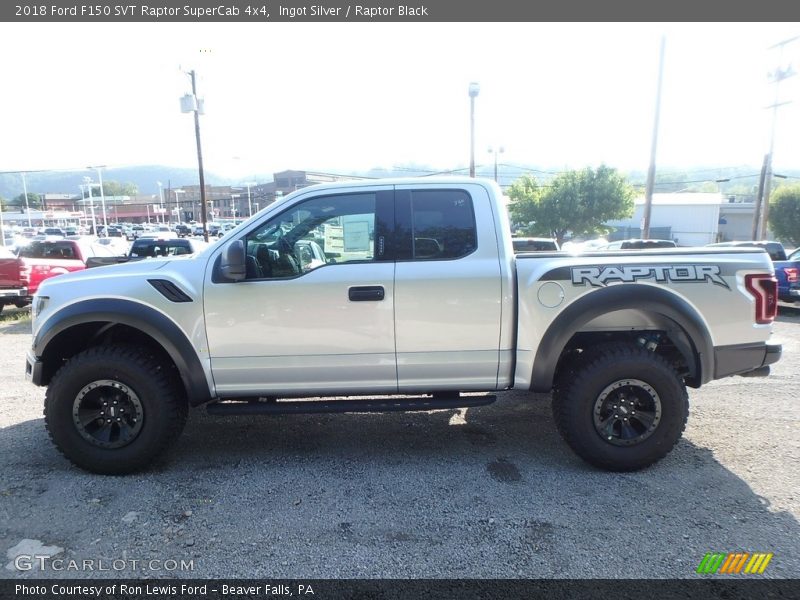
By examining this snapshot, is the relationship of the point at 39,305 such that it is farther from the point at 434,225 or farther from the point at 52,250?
the point at 52,250

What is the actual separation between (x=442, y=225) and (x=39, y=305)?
2.96 m

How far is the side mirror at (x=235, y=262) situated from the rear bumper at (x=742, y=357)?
3.28m

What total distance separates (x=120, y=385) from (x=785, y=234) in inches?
1889

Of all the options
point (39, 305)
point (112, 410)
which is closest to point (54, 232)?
point (39, 305)

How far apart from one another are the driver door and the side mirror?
0.11 metres

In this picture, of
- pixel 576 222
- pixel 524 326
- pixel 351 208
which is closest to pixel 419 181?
pixel 351 208

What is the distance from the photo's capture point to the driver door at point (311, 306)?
3445 millimetres

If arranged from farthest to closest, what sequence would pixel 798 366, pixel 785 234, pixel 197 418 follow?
pixel 785 234 < pixel 798 366 < pixel 197 418

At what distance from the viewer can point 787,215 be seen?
38625 millimetres

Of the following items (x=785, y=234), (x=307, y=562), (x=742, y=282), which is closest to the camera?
(x=307, y=562)

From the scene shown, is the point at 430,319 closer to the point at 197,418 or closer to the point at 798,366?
the point at 197,418

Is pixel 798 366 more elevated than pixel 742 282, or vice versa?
pixel 742 282

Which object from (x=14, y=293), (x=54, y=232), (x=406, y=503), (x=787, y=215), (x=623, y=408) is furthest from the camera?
(x=54, y=232)

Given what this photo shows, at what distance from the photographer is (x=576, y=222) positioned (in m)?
35.3
